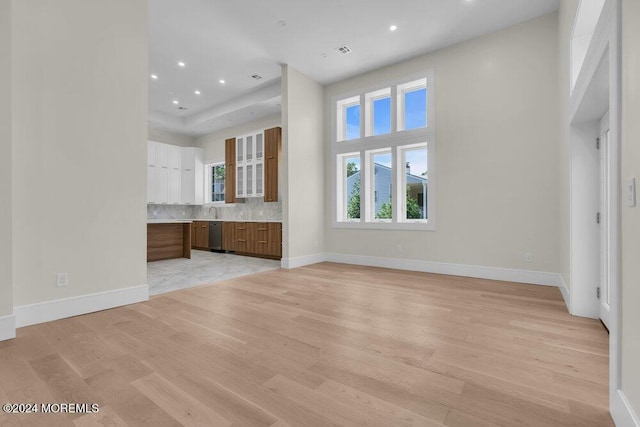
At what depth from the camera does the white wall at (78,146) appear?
251cm

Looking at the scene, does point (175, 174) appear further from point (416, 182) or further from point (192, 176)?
point (416, 182)

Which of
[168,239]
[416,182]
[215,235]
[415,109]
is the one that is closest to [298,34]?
[415,109]

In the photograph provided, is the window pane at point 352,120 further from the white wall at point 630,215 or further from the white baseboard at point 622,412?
the white baseboard at point 622,412

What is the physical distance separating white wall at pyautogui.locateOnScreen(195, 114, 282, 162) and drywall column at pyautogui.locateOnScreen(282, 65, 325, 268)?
191 centimetres

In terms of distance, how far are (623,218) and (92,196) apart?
383cm

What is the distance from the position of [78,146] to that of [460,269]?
4884 millimetres

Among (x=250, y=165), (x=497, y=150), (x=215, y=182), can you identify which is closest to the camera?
(x=497, y=150)

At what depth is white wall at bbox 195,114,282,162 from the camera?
756cm

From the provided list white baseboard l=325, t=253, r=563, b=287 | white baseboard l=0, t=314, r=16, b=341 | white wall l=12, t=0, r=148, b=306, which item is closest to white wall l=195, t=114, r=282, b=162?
white baseboard l=325, t=253, r=563, b=287

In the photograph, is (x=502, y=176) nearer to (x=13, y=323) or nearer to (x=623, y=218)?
(x=623, y=218)

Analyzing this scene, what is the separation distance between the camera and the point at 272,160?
260 inches

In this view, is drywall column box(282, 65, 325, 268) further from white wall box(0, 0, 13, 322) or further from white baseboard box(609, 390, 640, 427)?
white baseboard box(609, 390, 640, 427)

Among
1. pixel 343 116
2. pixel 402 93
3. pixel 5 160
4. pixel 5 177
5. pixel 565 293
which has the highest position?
pixel 402 93

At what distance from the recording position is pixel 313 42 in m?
4.49
